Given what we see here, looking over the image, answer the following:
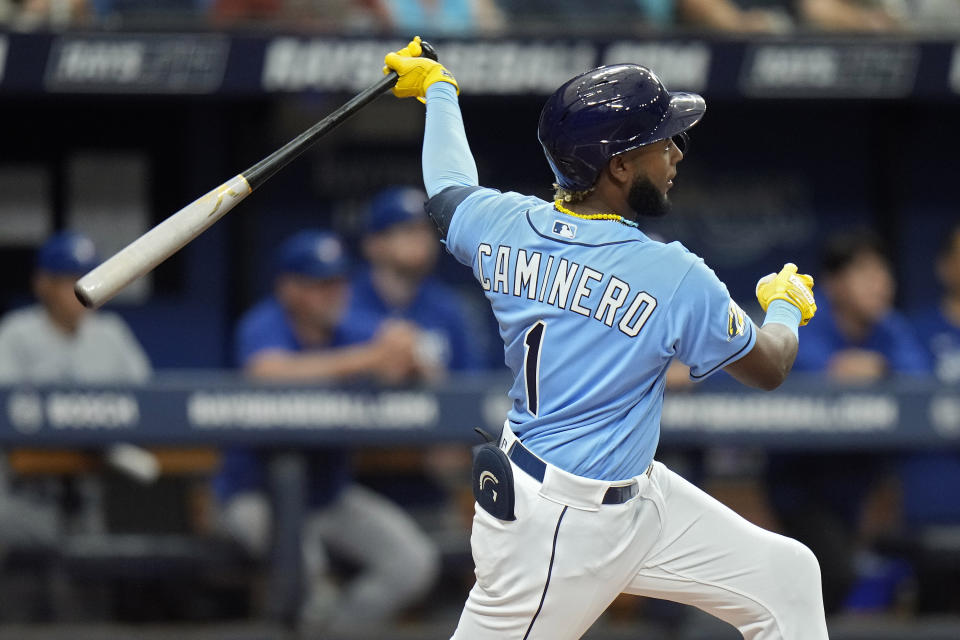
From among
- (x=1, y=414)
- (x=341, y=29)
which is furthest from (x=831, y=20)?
(x=1, y=414)

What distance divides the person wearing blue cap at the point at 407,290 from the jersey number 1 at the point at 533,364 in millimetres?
2302

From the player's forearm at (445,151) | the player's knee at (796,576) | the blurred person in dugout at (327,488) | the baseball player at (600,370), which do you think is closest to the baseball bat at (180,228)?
the player's forearm at (445,151)

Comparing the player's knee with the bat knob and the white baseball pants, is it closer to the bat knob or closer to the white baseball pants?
the white baseball pants

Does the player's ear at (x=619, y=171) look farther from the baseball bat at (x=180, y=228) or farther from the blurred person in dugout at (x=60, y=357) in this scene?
the blurred person in dugout at (x=60, y=357)

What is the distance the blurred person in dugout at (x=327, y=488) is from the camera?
4.73 meters

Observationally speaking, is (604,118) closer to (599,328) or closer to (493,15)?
(599,328)

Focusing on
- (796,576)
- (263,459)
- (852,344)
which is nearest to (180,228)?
(796,576)

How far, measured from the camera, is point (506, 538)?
9.20ft

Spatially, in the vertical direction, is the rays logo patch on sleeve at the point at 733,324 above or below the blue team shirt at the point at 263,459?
above

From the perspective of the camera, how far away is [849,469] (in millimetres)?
5047

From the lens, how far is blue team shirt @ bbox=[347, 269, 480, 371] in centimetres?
519

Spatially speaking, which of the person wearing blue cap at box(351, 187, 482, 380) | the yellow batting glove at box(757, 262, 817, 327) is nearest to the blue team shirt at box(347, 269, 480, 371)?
the person wearing blue cap at box(351, 187, 482, 380)

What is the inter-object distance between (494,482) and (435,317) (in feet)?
7.89

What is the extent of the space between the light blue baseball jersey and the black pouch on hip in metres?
0.07
